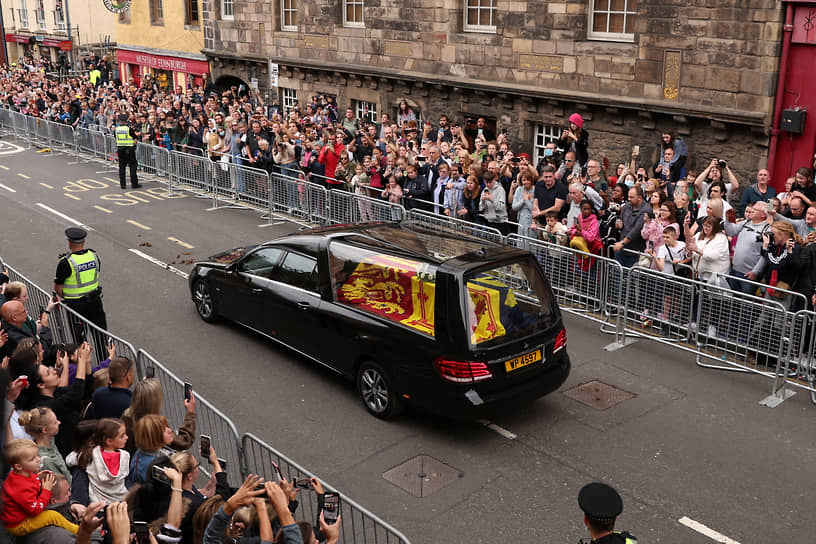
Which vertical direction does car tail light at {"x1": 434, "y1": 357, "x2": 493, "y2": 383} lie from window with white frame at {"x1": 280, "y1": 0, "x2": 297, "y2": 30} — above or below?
below

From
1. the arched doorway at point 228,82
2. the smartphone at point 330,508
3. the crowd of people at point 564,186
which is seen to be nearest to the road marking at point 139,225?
the crowd of people at point 564,186

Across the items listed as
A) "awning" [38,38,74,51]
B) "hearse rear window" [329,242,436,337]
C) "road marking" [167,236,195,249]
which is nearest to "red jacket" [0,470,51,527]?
"hearse rear window" [329,242,436,337]

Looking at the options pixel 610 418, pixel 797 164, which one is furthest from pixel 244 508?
pixel 797 164

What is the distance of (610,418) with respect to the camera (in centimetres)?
882

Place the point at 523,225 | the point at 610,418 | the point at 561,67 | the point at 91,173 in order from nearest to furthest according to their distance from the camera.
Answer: the point at 610,418, the point at 523,225, the point at 561,67, the point at 91,173

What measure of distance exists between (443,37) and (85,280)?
517 inches

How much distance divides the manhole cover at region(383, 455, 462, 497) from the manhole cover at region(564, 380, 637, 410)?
2.10m

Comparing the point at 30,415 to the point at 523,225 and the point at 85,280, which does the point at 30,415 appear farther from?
the point at 523,225

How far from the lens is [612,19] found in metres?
16.9

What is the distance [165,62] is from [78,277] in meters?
28.0

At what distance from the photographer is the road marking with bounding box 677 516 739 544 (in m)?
6.70

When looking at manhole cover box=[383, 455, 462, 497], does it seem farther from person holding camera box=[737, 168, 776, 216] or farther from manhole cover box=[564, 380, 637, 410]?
person holding camera box=[737, 168, 776, 216]

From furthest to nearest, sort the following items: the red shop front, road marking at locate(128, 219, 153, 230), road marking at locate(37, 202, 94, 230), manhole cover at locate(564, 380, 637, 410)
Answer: the red shop front → road marking at locate(37, 202, 94, 230) → road marking at locate(128, 219, 153, 230) → manhole cover at locate(564, 380, 637, 410)

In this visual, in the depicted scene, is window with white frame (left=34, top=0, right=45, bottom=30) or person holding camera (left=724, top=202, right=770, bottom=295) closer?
person holding camera (left=724, top=202, right=770, bottom=295)
